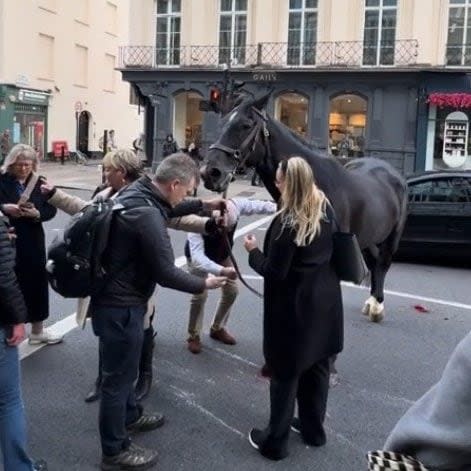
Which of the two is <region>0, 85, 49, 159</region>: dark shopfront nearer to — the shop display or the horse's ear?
the shop display

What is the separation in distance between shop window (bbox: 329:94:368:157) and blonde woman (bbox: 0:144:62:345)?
22.0 m

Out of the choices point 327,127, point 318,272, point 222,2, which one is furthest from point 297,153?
point 222,2

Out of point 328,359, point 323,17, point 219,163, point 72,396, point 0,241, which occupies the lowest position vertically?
point 72,396

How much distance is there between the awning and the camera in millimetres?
23672

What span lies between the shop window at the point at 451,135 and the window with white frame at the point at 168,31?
1098 centimetres

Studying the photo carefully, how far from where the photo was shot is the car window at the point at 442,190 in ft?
34.5

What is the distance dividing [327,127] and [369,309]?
19790 mm

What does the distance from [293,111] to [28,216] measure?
2384 centimetres

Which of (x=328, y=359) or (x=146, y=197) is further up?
(x=146, y=197)

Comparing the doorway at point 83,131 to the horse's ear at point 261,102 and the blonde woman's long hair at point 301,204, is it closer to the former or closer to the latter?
the horse's ear at point 261,102

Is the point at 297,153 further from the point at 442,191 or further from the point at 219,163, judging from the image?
the point at 442,191

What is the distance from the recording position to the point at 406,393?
5.06 meters

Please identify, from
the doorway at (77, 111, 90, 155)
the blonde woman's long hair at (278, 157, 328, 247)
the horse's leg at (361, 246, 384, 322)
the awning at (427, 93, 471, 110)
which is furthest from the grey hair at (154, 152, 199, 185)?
the doorway at (77, 111, 90, 155)

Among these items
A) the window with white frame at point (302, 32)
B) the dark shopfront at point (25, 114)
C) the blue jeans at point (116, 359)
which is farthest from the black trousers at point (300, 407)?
the dark shopfront at point (25, 114)
